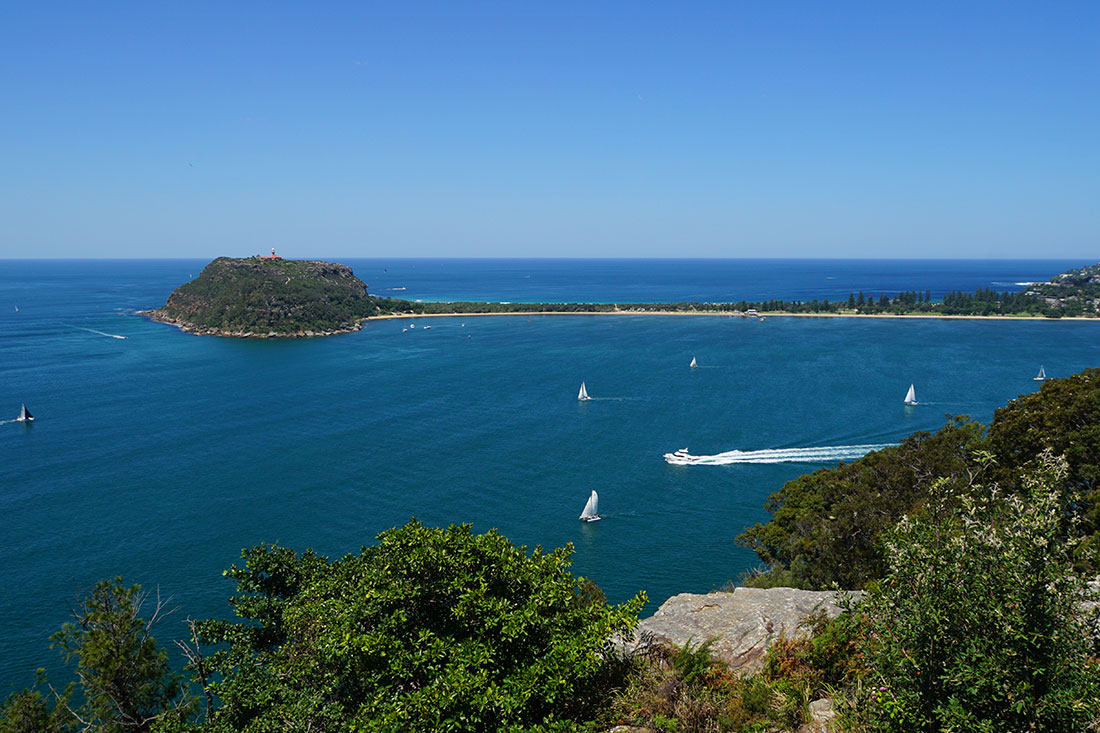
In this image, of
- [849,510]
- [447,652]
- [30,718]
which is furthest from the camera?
[849,510]

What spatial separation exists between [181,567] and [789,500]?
98.4 feet

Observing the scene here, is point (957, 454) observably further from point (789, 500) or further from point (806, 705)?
point (806, 705)

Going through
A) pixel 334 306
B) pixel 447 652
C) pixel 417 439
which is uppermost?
pixel 334 306

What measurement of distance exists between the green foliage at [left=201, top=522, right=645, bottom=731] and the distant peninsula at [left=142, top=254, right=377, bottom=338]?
116 meters

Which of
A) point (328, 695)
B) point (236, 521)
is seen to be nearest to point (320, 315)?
point (236, 521)

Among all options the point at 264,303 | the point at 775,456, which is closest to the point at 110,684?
the point at 775,456

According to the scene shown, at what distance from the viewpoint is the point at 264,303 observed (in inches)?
4956

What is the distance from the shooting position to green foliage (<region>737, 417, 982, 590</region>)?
24.2m

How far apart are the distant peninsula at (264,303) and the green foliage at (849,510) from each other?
107183 millimetres

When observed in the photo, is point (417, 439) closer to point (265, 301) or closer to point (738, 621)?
point (738, 621)

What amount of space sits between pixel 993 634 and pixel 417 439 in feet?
159

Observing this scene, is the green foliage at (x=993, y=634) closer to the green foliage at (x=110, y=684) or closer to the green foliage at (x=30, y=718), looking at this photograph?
the green foliage at (x=110, y=684)

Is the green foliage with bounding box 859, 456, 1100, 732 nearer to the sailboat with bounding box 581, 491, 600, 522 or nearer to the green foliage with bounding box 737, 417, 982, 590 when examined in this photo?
the green foliage with bounding box 737, 417, 982, 590

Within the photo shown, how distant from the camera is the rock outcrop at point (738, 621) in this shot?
1260 centimetres
